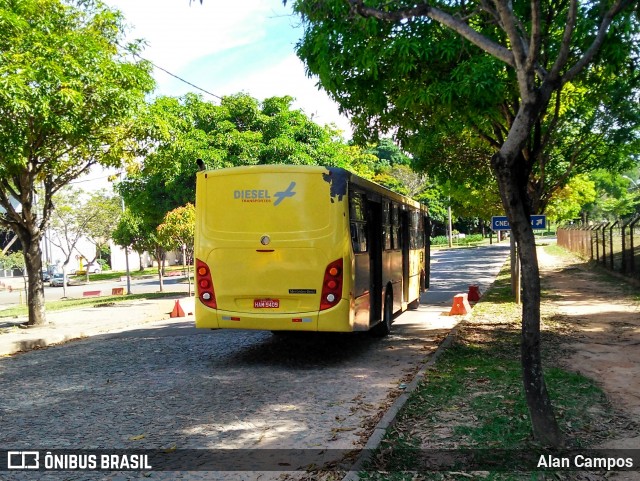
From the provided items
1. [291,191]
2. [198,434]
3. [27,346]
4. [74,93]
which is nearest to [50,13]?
[74,93]

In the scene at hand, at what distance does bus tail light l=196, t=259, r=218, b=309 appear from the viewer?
874 centimetres

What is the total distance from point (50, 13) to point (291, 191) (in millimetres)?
9229

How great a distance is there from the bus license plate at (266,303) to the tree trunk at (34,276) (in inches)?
343

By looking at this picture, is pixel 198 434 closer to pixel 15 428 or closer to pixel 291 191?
pixel 15 428

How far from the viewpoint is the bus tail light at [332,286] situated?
27.4 ft

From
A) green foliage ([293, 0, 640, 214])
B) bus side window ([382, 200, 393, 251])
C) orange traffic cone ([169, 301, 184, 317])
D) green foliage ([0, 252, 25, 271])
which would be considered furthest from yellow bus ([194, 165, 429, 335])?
green foliage ([0, 252, 25, 271])

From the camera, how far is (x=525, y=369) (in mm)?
5059

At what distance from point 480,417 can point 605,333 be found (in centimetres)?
571

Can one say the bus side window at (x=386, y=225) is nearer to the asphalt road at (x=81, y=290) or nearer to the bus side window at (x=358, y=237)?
the bus side window at (x=358, y=237)

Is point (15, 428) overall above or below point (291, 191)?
below

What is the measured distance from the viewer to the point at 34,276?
1469 cm

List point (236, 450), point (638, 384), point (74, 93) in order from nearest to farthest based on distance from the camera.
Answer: point (236, 450)
point (638, 384)
point (74, 93)

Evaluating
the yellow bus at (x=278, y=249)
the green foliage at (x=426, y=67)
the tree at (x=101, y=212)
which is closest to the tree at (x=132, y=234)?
the tree at (x=101, y=212)

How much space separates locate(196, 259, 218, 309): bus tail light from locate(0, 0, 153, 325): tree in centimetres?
546
